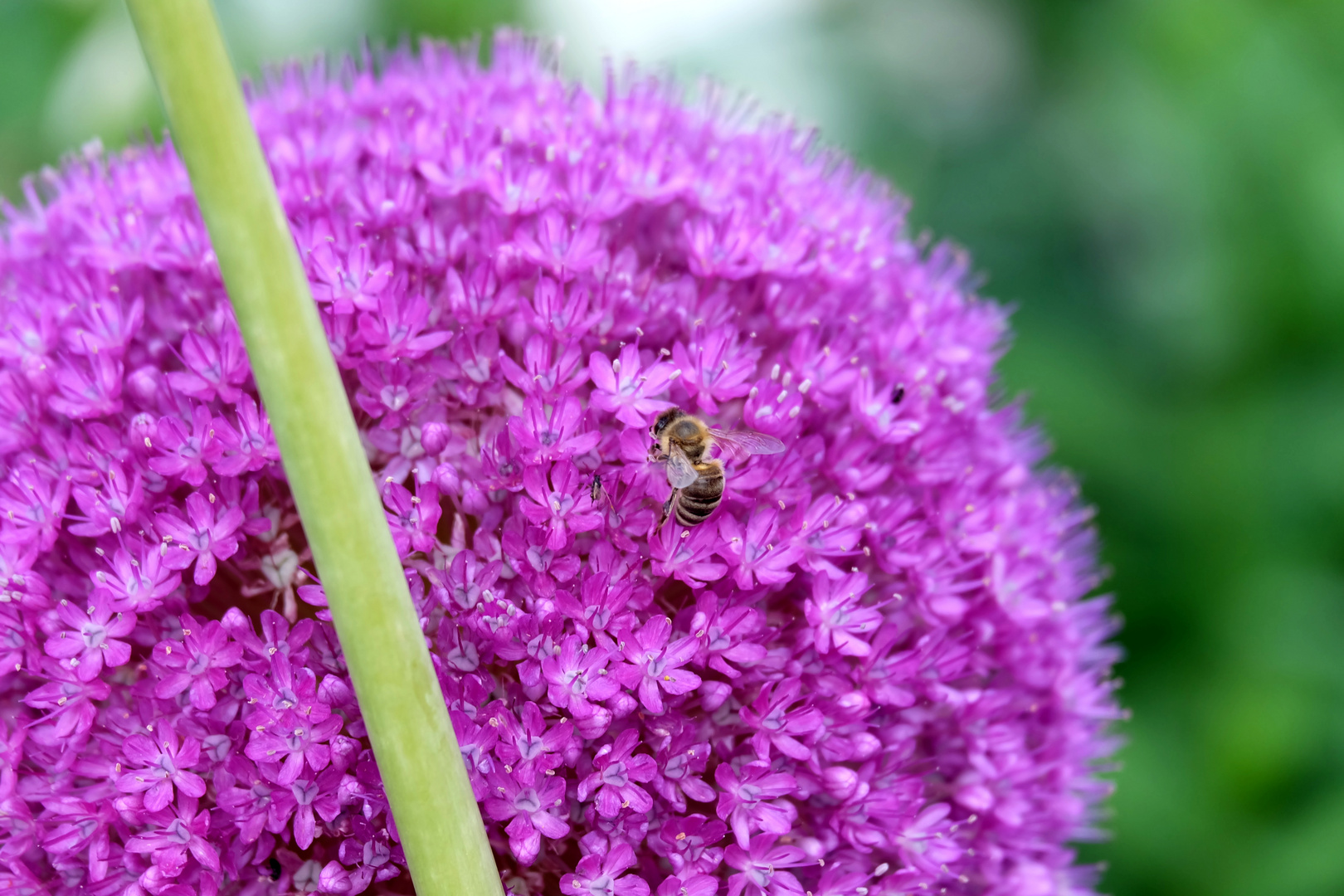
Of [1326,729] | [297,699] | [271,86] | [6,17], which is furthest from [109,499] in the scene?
[1326,729]

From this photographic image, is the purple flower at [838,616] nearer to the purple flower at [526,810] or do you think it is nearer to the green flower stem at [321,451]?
the purple flower at [526,810]

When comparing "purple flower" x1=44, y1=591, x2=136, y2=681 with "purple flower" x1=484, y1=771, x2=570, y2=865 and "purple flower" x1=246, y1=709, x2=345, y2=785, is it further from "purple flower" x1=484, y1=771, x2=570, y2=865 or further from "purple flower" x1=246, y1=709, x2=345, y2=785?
"purple flower" x1=484, y1=771, x2=570, y2=865

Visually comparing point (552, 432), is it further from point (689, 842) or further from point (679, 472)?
point (689, 842)

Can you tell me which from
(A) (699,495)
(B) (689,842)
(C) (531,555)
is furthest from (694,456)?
(B) (689,842)

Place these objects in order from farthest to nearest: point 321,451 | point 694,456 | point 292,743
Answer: point 694,456 < point 292,743 < point 321,451

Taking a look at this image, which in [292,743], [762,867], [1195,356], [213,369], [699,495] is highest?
[1195,356]

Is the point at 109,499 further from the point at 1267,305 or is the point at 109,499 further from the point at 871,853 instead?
the point at 1267,305

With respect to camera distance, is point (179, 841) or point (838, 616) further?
point (838, 616)

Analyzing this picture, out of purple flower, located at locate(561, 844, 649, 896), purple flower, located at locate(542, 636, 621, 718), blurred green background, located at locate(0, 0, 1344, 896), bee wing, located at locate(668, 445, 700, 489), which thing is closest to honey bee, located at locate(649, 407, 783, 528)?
bee wing, located at locate(668, 445, 700, 489)
